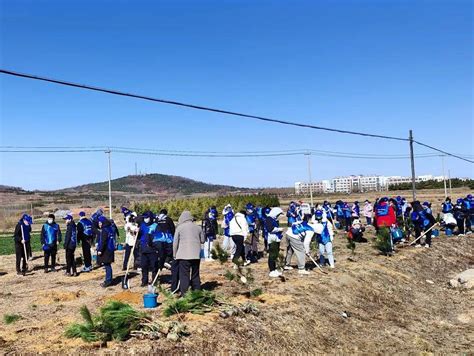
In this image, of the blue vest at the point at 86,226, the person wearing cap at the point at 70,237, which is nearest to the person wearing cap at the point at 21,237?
the person wearing cap at the point at 70,237

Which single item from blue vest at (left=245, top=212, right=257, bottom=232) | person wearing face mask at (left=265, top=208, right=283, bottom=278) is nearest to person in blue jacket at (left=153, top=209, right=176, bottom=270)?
person wearing face mask at (left=265, top=208, right=283, bottom=278)

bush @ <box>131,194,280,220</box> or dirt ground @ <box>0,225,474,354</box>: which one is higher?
bush @ <box>131,194,280,220</box>

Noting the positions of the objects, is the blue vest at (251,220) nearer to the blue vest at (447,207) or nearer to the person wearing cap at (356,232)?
the person wearing cap at (356,232)

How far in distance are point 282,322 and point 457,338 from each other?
13.6ft

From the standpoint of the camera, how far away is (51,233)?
47.9ft

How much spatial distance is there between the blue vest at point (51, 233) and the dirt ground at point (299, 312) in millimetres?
1128

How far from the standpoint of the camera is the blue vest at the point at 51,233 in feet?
47.5

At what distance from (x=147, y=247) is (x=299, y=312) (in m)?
3.86

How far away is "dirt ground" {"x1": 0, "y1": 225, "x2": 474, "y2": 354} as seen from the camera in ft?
26.5

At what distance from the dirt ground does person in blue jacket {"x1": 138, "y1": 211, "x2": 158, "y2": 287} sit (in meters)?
0.65

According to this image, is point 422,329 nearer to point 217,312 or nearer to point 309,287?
point 309,287

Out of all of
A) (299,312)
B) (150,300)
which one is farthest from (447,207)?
(150,300)

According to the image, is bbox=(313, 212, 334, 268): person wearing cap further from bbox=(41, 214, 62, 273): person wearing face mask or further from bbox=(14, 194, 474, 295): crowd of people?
bbox=(41, 214, 62, 273): person wearing face mask

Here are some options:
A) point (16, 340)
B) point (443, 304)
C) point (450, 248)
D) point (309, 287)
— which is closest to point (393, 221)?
point (450, 248)
